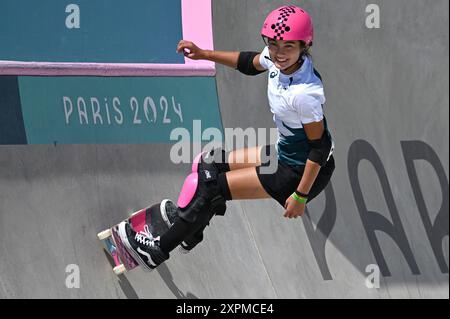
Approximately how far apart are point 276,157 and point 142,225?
4.21ft

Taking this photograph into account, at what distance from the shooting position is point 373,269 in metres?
10.5

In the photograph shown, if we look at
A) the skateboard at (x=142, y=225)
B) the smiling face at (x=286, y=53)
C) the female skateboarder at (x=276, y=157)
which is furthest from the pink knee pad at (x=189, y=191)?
the smiling face at (x=286, y=53)

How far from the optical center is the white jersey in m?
7.07

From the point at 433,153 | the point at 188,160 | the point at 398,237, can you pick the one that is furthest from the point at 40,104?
the point at 433,153

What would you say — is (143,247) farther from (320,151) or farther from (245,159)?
(320,151)

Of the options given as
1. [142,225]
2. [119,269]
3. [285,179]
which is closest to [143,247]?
[142,225]

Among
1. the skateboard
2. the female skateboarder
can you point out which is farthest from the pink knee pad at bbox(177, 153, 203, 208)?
the skateboard

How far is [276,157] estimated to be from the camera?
301 inches

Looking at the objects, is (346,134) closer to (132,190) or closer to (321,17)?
(321,17)

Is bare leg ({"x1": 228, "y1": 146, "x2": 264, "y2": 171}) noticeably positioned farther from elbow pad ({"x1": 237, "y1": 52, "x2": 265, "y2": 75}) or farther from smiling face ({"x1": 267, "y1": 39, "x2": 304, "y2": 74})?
smiling face ({"x1": 267, "y1": 39, "x2": 304, "y2": 74})

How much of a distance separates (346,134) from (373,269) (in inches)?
62.0

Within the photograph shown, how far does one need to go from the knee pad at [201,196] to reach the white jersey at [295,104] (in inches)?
22.8

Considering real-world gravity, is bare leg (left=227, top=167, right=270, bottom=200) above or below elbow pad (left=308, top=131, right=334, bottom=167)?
below

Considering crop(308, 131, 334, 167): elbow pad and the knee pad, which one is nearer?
crop(308, 131, 334, 167): elbow pad
